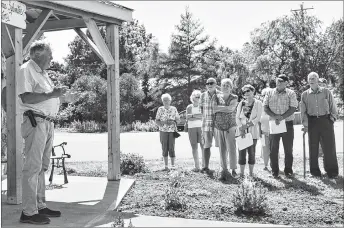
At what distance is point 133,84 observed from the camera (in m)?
Answer: 29.9

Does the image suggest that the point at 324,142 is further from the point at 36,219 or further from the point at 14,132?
the point at 36,219

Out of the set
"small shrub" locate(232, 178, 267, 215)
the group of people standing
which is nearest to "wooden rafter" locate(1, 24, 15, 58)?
"small shrub" locate(232, 178, 267, 215)

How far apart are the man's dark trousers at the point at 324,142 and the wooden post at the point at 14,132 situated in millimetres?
5242

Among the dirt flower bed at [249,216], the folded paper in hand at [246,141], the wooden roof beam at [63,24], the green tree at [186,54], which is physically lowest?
the dirt flower bed at [249,216]

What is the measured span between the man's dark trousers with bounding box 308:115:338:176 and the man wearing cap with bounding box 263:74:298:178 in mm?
409

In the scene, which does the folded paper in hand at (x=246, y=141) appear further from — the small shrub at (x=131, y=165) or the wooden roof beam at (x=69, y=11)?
the wooden roof beam at (x=69, y=11)

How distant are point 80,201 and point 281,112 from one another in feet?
13.4

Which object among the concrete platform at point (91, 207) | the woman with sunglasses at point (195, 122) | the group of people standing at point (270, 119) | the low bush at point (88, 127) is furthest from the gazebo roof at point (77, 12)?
the low bush at point (88, 127)

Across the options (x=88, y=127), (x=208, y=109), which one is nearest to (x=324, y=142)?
(x=208, y=109)

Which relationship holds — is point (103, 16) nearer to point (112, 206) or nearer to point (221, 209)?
point (112, 206)

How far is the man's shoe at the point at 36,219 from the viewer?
4789 millimetres

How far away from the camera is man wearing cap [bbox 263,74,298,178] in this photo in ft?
27.5

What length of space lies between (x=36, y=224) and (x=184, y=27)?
34.7 metres

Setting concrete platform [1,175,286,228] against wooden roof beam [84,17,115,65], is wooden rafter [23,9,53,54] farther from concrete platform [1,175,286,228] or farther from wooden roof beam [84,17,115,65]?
concrete platform [1,175,286,228]
